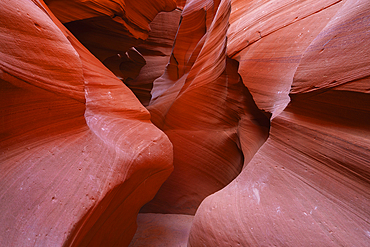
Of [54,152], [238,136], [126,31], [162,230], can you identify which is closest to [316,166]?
[238,136]

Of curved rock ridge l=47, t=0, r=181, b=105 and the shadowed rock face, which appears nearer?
the shadowed rock face

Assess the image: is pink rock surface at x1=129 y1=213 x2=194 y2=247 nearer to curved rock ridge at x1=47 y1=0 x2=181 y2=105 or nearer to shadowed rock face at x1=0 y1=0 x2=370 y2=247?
shadowed rock face at x1=0 y1=0 x2=370 y2=247

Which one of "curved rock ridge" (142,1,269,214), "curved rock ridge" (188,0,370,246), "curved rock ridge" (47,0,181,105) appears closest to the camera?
"curved rock ridge" (188,0,370,246)

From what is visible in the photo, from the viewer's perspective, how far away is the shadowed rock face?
1.37m

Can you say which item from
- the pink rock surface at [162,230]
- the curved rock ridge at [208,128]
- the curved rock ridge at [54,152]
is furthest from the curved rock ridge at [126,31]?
the pink rock surface at [162,230]

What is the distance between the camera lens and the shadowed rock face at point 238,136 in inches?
53.8

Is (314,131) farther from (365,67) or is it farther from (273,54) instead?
(273,54)

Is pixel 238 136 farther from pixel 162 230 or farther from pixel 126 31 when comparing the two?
pixel 126 31

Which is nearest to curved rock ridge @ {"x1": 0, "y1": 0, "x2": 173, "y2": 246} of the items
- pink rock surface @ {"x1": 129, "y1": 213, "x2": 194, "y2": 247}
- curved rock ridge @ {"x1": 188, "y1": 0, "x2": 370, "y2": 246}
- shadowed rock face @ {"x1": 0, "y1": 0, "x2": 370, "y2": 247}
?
shadowed rock face @ {"x1": 0, "y1": 0, "x2": 370, "y2": 247}

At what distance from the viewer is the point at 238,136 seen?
3145 millimetres

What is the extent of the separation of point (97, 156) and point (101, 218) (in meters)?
0.56

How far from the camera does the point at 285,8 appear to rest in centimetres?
237

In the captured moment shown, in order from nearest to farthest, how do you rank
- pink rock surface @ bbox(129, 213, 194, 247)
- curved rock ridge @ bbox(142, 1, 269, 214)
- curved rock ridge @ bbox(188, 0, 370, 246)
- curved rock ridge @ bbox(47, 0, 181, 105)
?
1. curved rock ridge @ bbox(188, 0, 370, 246)
2. pink rock surface @ bbox(129, 213, 194, 247)
3. curved rock ridge @ bbox(142, 1, 269, 214)
4. curved rock ridge @ bbox(47, 0, 181, 105)

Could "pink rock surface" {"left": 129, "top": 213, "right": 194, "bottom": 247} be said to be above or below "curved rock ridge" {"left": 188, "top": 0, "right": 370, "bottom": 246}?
below
